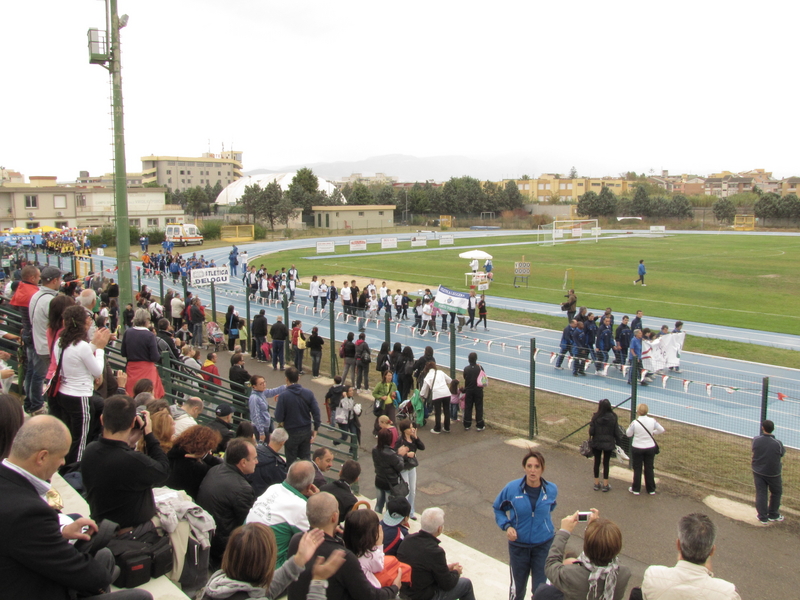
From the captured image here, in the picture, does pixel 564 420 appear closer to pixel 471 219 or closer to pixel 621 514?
pixel 621 514

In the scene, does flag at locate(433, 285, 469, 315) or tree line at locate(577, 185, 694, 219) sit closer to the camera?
flag at locate(433, 285, 469, 315)

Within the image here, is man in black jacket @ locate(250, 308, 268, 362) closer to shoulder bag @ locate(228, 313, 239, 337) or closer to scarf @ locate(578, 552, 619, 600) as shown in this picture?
shoulder bag @ locate(228, 313, 239, 337)

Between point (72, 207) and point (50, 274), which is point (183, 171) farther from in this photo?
point (50, 274)

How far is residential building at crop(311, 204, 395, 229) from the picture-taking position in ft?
294

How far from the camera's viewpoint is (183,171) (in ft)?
547

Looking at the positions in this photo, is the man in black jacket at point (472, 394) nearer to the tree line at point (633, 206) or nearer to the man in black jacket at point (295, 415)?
the man in black jacket at point (295, 415)

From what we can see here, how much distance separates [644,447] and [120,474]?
7577mm

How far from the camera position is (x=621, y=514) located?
8.89 m

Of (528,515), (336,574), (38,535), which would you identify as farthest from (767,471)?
(38,535)

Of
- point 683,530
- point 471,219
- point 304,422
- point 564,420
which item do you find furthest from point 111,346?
point 471,219

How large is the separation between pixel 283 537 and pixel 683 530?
2801 mm

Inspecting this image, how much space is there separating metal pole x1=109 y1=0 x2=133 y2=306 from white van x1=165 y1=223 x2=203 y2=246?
162 ft

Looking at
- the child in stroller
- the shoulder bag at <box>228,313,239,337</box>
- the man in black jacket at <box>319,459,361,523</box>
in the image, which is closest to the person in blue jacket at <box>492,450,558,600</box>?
the man in black jacket at <box>319,459,361,523</box>

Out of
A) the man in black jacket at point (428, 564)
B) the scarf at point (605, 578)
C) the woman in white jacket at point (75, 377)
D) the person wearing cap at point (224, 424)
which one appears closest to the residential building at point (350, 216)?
the person wearing cap at point (224, 424)
